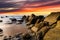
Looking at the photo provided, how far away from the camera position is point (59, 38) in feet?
61.4

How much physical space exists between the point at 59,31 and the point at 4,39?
8.24 meters

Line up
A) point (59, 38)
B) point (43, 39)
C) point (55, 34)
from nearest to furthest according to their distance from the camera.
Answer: point (59, 38) < point (55, 34) < point (43, 39)

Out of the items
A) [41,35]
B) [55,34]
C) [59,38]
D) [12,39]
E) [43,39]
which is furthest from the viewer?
[12,39]

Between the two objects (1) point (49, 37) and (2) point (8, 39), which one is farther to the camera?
(2) point (8, 39)

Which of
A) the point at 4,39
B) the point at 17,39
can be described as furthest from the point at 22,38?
the point at 4,39

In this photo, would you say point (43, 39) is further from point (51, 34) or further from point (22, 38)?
point (22, 38)

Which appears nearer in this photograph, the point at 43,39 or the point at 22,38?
the point at 43,39

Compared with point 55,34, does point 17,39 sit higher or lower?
lower

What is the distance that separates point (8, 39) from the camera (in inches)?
984

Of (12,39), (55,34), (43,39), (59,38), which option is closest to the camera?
(59,38)

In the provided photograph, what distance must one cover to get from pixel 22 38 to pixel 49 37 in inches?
204

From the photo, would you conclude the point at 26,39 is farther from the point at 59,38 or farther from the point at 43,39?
the point at 59,38

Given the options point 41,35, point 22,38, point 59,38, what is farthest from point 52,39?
point 22,38

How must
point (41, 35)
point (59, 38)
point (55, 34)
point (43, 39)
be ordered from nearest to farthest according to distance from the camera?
point (59, 38) → point (55, 34) → point (43, 39) → point (41, 35)
